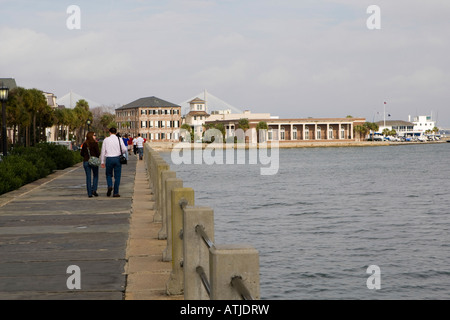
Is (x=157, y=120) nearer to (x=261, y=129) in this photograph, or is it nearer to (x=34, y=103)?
(x=261, y=129)

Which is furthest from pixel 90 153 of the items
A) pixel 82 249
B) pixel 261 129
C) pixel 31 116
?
pixel 261 129

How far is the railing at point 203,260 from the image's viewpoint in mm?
3945

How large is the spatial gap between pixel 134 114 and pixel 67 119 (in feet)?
269

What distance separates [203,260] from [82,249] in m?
4.96

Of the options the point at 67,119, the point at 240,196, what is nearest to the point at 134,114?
→ the point at 67,119

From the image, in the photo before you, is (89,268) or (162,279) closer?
(162,279)

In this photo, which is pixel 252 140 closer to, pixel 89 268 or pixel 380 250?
pixel 380 250

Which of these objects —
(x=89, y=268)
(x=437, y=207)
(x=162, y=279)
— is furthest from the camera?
(x=437, y=207)

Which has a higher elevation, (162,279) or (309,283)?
(162,279)

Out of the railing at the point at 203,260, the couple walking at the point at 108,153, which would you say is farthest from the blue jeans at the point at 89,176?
the railing at the point at 203,260

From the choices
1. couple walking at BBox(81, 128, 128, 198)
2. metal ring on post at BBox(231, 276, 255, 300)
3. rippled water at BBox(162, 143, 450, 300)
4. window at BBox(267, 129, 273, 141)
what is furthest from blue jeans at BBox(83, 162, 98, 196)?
window at BBox(267, 129, 273, 141)

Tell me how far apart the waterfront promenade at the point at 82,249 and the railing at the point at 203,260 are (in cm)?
53

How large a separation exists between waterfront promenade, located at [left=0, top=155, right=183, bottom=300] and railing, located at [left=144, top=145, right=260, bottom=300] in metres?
0.53

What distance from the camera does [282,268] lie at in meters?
19.3
